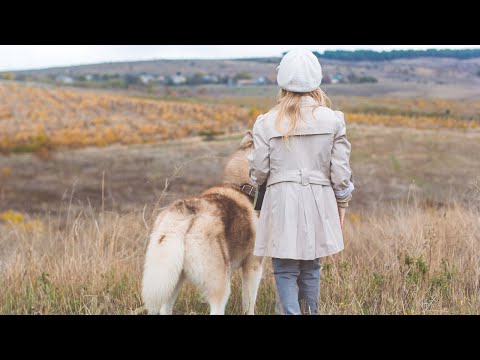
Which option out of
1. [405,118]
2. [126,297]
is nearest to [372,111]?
[405,118]

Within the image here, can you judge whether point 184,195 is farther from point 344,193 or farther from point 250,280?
point 344,193

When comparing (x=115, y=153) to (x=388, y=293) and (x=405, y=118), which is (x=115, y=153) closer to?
(x=405, y=118)

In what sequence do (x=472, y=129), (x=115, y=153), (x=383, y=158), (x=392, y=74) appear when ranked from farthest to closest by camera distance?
(x=115, y=153) < (x=383, y=158) < (x=392, y=74) < (x=472, y=129)

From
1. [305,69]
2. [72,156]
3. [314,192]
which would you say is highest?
[305,69]

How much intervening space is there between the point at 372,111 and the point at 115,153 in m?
9.18

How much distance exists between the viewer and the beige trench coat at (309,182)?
3506 mm

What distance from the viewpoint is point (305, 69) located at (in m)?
3.53

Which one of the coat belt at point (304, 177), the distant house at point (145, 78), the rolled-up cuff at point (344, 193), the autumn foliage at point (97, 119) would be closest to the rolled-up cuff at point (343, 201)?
the rolled-up cuff at point (344, 193)

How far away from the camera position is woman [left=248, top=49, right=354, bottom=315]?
11.5 ft

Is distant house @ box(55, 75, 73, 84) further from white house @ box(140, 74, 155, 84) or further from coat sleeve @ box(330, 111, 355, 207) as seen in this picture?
coat sleeve @ box(330, 111, 355, 207)

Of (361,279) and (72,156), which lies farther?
(72,156)

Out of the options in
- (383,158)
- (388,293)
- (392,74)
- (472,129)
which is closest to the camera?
(388,293)

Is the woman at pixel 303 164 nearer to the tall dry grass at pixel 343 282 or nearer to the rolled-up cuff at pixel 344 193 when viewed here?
the rolled-up cuff at pixel 344 193

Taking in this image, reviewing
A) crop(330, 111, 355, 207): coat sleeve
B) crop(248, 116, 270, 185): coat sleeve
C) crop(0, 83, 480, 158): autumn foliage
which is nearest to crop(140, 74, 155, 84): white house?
crop(0, 83, 480, 158): autumn foliage
